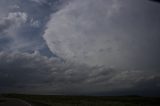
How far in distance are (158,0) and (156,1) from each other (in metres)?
0.08

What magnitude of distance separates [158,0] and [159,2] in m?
0.10

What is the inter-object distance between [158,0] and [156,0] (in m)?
0.07

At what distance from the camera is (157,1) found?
27.2ft

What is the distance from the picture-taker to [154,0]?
8.18m

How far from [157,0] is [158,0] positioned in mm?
35

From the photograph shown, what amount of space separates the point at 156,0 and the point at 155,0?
0.06 m

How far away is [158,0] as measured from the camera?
8.26 meters

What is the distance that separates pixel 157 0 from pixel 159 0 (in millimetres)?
69

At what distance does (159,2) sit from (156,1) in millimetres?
112

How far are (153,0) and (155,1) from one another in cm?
21

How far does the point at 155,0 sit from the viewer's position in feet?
27.0

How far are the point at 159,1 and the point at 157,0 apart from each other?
0.08m

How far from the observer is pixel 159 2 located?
832 cm

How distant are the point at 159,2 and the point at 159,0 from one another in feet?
0.38
